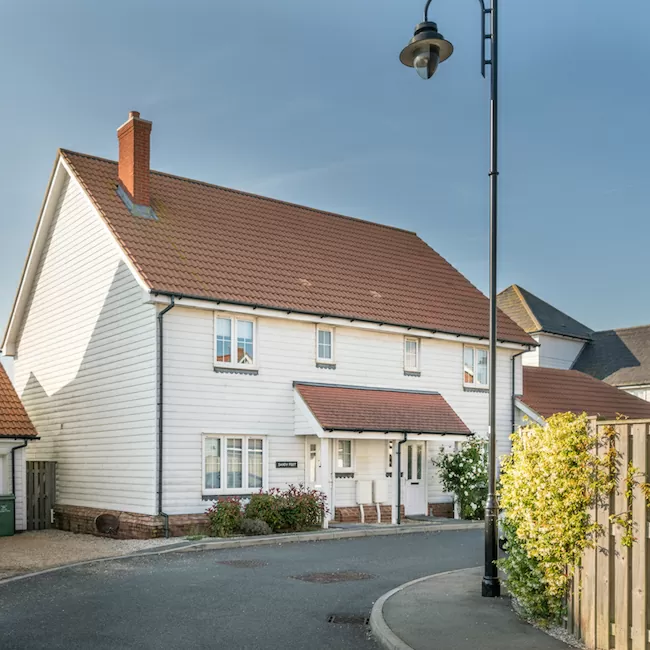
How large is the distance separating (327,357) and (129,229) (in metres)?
6.55

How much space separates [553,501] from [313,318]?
15.0 m

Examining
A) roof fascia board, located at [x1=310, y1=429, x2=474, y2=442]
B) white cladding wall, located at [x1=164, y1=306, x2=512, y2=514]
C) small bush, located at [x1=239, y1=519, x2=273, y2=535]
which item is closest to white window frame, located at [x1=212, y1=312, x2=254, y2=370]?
white cladding wall, located at [x1=164, y1=306, x2=512, y2=514]

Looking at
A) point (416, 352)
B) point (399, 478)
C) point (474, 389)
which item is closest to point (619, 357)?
point (474, 389)

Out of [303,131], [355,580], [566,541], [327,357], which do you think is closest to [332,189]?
[303,131]

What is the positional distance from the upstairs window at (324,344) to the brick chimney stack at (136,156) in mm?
6152

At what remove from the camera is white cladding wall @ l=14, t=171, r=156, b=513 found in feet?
68.4

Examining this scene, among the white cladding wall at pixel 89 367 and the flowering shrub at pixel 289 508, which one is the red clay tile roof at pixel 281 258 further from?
the flowering shrub at pixel 289 508

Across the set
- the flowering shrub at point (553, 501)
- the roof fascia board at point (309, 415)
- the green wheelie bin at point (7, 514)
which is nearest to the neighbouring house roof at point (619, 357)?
the roof fascia board at point (309, 415)

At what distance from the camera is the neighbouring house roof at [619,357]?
4566 cm

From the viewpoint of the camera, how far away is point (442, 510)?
84.5 ft

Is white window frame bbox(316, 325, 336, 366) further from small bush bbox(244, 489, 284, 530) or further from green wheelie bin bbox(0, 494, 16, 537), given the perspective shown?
green wheelie bin bbox(0, 494, 16, 537)

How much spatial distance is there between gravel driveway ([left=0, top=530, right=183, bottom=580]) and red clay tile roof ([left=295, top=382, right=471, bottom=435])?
5257mm

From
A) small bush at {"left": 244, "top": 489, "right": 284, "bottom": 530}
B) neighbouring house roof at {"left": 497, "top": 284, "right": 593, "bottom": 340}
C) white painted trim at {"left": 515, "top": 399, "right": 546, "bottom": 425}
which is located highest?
neighbouring house roof at {"left": 497, "top": 284, "right": 593, "bottom": 340}

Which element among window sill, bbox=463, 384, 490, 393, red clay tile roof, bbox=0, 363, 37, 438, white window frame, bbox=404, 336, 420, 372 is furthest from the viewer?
window sill, bbox=463, 384, 490, 393
